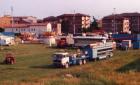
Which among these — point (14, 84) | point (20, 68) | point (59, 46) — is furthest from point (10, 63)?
point (59, 46)

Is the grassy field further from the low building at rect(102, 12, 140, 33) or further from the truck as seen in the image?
the low building at rect(102, 12, 140, 33)

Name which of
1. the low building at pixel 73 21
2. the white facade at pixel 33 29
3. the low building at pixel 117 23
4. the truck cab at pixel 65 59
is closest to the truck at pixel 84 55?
the truck cab at pixel 65 59

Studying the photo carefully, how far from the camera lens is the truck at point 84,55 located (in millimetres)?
24438

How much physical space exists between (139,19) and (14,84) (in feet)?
299

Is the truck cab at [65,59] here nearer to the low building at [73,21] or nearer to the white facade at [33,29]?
the white facade at [33,29]

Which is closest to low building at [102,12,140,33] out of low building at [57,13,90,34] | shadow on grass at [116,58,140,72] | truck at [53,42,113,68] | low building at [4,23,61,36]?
low building at [57,13,90,34]

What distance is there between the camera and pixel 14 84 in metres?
16.2

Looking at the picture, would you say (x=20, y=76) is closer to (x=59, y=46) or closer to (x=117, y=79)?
(x=117, y=79)

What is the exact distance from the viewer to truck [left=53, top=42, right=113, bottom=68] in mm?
24438

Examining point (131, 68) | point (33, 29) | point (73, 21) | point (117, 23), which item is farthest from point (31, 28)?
point (131, 68)

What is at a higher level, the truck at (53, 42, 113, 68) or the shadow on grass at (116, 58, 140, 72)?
the truck at (53, 42, 113, 68)

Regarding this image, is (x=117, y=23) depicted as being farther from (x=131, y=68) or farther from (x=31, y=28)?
(x=131, y=68)

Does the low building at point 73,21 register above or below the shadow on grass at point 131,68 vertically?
above

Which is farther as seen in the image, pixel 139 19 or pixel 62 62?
pixel 139 19
